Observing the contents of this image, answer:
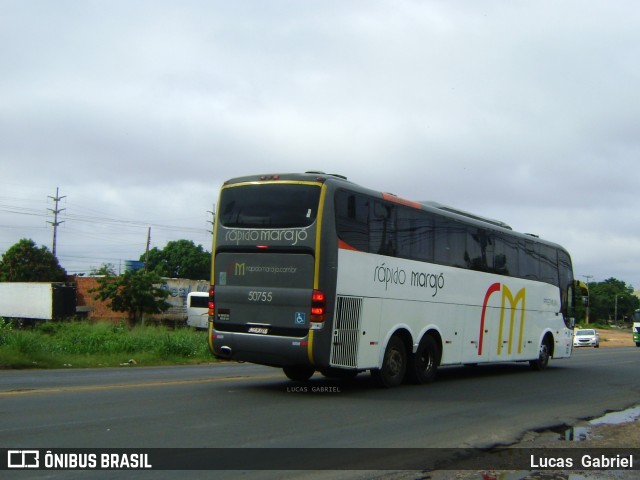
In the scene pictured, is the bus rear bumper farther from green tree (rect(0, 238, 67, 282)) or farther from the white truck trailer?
green tree (rect(0, 238, 67, 282))

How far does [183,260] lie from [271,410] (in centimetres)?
8605

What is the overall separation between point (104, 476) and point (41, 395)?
18.2 feet

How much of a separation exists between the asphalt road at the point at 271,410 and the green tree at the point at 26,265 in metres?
60.3

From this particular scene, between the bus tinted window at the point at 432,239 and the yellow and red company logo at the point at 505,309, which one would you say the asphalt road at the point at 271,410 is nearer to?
the yellow and red company logo at the point at 505,309

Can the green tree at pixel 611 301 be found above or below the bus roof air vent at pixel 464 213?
below

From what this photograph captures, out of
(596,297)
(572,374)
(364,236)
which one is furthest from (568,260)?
(596,297)

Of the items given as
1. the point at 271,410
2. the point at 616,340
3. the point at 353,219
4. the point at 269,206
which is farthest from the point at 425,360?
the point at 616,340

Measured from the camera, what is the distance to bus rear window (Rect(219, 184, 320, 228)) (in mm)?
12188

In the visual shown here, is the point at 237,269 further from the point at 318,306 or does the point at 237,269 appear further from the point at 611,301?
the point at 611,301

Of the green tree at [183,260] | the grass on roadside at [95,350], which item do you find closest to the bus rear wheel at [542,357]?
the grass on roadside at [95,350]

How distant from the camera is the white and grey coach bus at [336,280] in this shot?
12055 millimetres

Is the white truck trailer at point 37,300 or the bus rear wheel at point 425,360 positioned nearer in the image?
the bus rear wheel at point 425,360

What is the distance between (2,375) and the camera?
15.8 meters

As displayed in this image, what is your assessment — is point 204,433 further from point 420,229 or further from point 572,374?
point 572,374
